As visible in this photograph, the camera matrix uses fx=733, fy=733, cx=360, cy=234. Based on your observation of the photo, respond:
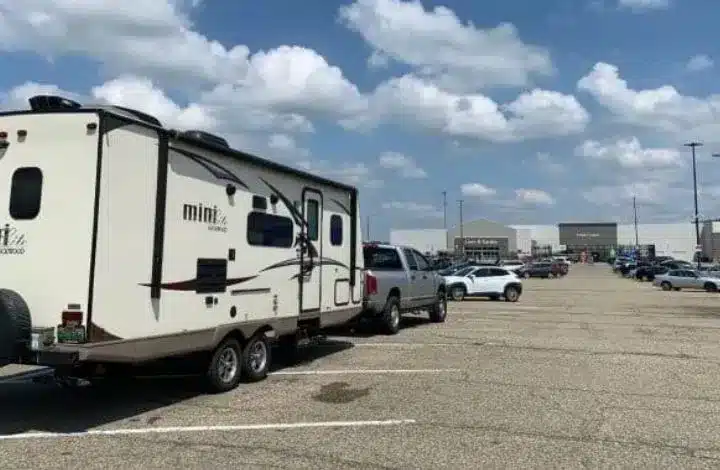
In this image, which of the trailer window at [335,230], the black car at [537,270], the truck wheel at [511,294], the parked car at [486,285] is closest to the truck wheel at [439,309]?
the trailer window at [335,230]

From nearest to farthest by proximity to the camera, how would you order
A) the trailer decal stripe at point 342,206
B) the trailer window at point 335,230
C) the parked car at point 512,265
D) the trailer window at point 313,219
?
the trailer window at point 313,219 < the trailer window at point 335,230 < the trailer decal stripe at point 342,206 < the parked car at point 512,265

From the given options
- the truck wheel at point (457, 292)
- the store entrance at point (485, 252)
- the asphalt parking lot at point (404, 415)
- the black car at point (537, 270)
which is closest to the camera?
the asphalt parking lot at point (404, 415)

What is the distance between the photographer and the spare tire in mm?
6637

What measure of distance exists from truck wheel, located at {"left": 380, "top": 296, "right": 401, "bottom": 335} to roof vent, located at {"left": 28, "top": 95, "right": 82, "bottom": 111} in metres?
9.16

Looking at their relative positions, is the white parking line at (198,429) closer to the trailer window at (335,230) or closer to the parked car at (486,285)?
the trailer window at (335,230)

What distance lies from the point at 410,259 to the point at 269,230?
7.44m

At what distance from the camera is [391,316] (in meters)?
15.5

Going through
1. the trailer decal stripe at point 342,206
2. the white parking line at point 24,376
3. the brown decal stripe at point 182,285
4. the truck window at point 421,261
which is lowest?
the white parking line at point 24,376

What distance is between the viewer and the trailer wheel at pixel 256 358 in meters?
9.46

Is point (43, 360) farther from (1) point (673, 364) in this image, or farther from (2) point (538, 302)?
(2) point (538, 302)

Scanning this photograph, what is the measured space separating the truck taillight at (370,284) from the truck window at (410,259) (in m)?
2.45

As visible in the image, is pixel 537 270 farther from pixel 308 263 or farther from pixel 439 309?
pixel 308 263

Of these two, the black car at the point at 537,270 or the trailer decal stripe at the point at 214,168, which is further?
the black car at the point at 537,270

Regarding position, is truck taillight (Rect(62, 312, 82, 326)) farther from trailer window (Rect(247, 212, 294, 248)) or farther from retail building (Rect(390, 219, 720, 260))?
retail building (Rect(390, 219, 720, 260))
